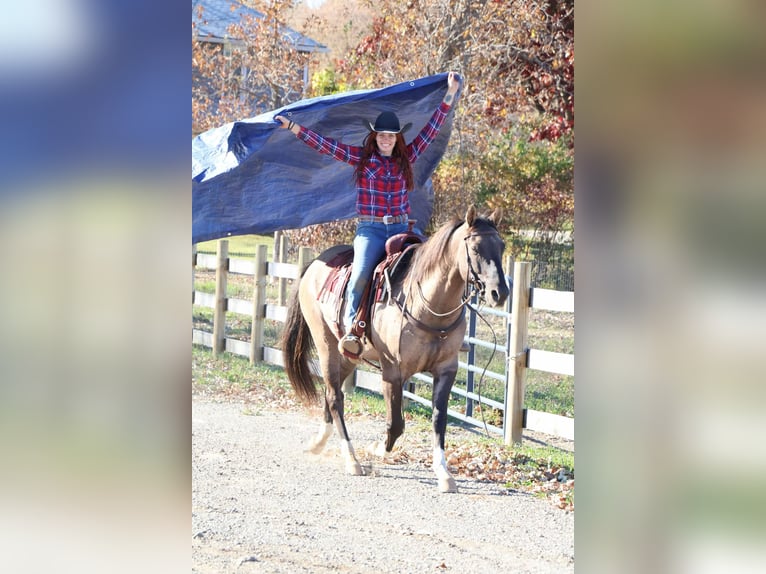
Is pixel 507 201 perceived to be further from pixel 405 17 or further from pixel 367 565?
pixel 367 565

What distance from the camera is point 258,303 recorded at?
34.8ft

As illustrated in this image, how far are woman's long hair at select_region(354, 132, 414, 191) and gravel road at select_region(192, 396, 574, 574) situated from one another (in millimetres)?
2224

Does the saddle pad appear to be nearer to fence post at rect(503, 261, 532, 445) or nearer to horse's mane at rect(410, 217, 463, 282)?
horse's mane at rect(410, 217, 463, 282)

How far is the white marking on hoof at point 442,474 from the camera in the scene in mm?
6141

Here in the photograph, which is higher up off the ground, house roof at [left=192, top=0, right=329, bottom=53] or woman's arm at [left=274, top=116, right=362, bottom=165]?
house roof at [left=192, top=0, right=329, bottom=53]

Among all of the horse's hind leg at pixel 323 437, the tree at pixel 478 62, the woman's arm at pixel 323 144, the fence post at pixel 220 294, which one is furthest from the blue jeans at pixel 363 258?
the tree at pixel 478 62

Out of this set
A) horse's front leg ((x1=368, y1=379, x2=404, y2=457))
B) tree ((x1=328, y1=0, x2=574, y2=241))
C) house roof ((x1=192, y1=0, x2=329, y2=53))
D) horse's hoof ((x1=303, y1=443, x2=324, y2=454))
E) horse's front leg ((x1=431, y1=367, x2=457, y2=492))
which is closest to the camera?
horse's front leg ((x1=431, y1=367, x2=457, y2=492))

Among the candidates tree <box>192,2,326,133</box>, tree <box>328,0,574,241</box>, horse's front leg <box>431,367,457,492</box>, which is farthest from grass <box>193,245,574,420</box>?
tree <box>192,2,326,133</box>

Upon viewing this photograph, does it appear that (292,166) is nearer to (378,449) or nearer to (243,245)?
(378,449)

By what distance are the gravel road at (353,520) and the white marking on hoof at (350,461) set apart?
10 cm

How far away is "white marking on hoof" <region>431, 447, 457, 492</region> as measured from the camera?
6141 mm

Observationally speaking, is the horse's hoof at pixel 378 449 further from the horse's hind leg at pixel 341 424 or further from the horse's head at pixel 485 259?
the horse's head at pixel 485 259

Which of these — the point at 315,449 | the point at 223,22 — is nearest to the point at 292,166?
the point at 315,449
